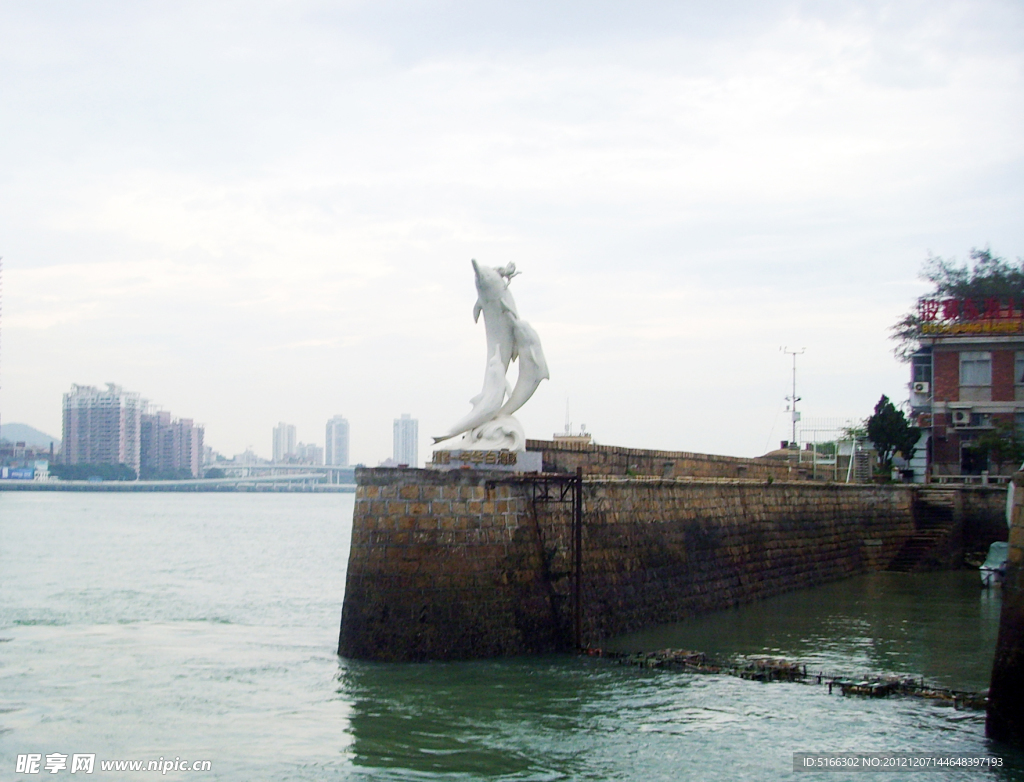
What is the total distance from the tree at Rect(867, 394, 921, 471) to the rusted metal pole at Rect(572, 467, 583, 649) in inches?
1098

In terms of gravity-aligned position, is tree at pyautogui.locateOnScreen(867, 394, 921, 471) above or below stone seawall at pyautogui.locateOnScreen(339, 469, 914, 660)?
above

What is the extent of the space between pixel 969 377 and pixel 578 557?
28.2m

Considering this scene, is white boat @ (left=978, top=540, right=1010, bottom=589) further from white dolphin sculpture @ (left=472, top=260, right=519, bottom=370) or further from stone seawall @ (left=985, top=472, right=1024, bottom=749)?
stone seawall @ (left=985, top=472, right=1024, bottom=749)

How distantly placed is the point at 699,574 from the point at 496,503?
315 inches

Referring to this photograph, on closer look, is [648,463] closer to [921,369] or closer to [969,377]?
[969,377]

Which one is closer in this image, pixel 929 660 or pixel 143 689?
pixel 143 689

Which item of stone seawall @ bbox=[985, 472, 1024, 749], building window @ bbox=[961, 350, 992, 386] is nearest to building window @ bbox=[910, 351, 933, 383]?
building window @ bbox=[961, 350, 992, 386]

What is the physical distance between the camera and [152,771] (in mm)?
14797

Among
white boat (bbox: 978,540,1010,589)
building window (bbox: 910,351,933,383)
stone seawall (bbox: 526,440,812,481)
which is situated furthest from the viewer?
building window (bbox: 910,351,933,383)

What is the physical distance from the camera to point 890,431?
45.6 m

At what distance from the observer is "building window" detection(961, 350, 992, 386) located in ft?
143

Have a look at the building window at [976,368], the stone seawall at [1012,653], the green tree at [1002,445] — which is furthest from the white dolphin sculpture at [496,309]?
the building window at [976,368]

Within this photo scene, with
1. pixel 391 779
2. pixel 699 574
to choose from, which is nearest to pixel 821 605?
pixel 699 574

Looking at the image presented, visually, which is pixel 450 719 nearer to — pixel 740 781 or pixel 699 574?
pixel 740 781
